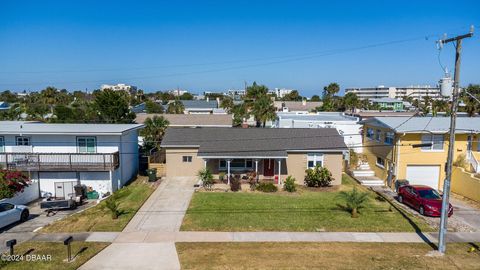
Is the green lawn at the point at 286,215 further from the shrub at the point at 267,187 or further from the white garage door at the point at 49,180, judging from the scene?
the white garage door at the point at 49,180

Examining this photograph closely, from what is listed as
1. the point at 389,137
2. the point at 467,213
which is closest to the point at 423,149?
the point at 389,137

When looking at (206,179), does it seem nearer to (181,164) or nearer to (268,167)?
(181,164)

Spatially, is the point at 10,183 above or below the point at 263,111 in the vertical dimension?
below

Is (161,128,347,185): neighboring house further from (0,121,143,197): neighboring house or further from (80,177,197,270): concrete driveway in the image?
(0,121,143,197): neighboring house

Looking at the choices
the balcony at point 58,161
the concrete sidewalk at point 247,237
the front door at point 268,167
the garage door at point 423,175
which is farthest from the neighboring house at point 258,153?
the concrete sidewalk at point 247,237

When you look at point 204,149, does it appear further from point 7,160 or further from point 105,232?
point 7,160

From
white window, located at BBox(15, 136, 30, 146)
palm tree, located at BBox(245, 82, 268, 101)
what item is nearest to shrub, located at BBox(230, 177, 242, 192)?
white window, located at BBox(15, 136, 30, 146)
